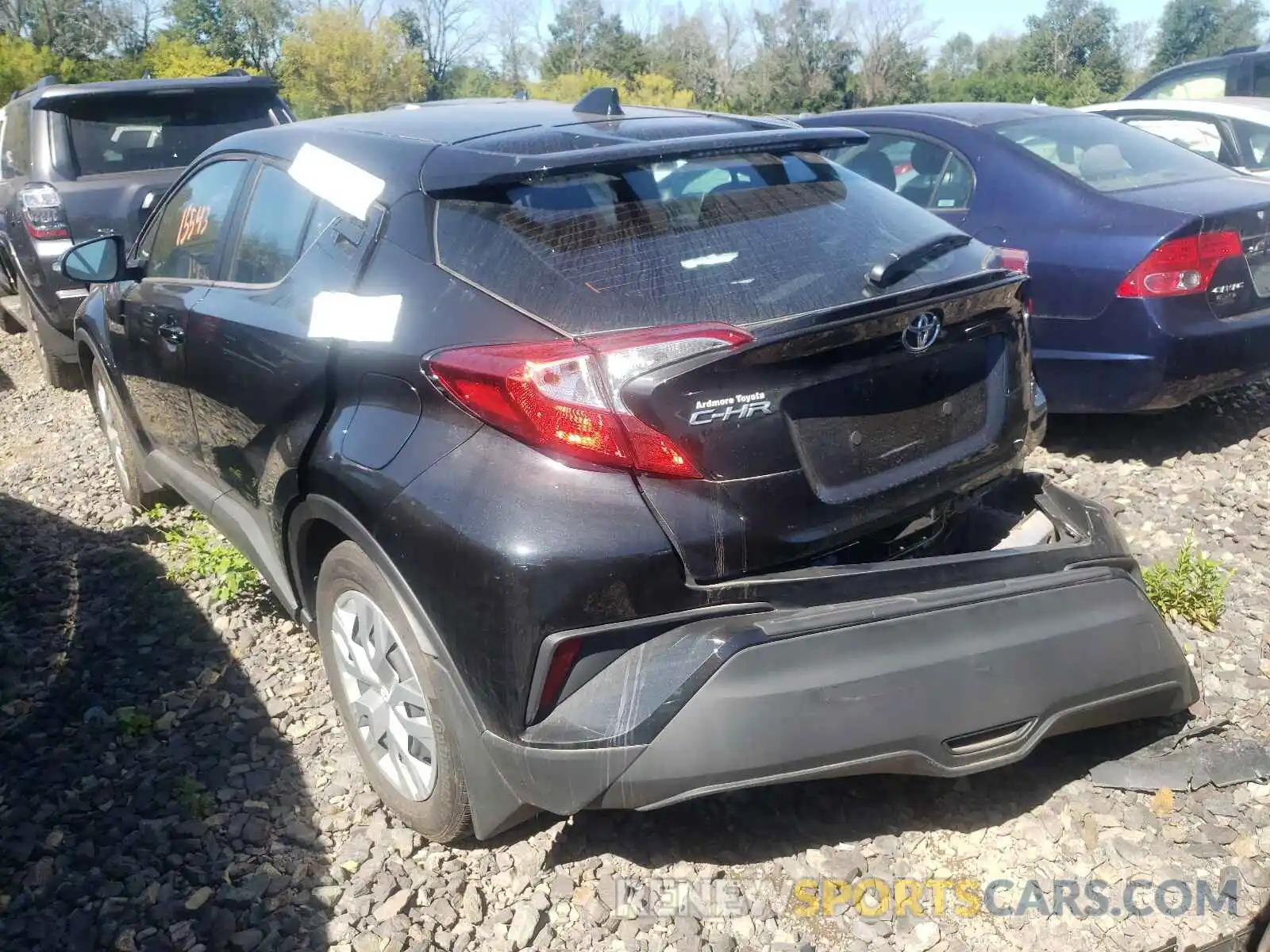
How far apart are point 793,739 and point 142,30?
4949 cm

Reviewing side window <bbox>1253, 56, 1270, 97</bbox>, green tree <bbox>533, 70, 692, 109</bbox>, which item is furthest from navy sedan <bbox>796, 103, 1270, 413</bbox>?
green tree <bbox>533, 70, 692, 109</bbox>

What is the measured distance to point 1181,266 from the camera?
4.56 metres

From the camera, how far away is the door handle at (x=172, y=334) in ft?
11.8

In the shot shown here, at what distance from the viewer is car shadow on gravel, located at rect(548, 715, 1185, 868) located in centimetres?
273

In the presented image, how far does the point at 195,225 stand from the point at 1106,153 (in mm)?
4209

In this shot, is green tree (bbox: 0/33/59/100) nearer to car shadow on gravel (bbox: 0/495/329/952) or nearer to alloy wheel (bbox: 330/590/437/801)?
car shadow on gravel (bbox: 0/495/329/952)

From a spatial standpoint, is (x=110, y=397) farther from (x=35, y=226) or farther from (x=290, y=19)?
(x=290, y=19)

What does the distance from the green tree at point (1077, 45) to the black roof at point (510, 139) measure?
1847 inches

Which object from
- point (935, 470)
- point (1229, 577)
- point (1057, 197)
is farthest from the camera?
point (1057, 197)

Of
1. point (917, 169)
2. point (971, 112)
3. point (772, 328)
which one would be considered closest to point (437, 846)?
point (772, 328)

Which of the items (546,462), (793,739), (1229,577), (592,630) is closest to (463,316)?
(546,462)

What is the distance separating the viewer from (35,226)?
6773mm

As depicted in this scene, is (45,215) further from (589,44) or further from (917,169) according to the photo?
(589,44)

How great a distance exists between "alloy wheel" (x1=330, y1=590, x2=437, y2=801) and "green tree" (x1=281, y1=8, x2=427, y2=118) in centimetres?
3876
